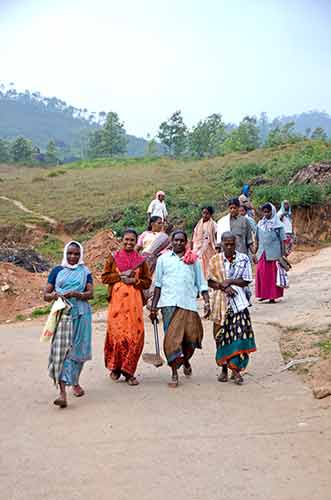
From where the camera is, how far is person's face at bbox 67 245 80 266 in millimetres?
6023

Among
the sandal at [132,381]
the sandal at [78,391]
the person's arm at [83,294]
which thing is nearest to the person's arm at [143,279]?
the person's arm at [83,294]

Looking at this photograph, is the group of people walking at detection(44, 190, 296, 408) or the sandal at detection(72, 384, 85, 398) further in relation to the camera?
the group of people walking at detection(44, 190, 296, 408)

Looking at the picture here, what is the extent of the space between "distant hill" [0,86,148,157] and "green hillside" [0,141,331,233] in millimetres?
86451

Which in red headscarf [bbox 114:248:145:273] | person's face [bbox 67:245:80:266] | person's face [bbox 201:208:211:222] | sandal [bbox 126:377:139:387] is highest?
person's face [bbox 201:208:211:222]

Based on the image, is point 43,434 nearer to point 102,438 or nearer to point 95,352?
point 102,438

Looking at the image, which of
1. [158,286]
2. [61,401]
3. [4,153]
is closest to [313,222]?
[158,286]

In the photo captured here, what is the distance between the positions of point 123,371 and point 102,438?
60.8 inches

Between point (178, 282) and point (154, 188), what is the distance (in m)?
28.6

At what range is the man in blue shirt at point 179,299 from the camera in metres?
6.34

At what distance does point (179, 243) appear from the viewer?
6.43 metres

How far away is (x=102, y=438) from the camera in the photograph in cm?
495

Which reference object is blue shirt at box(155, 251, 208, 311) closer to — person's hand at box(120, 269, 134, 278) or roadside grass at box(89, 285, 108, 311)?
person's hand at box(120, 269, 134, 278)

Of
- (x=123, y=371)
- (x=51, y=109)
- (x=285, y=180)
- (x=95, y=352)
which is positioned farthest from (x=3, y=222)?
(x=51, y=109)

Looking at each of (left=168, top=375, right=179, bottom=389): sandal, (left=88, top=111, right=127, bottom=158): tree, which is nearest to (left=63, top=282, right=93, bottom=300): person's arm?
(left=168, top=375, right=179, bottom=389): sandal
